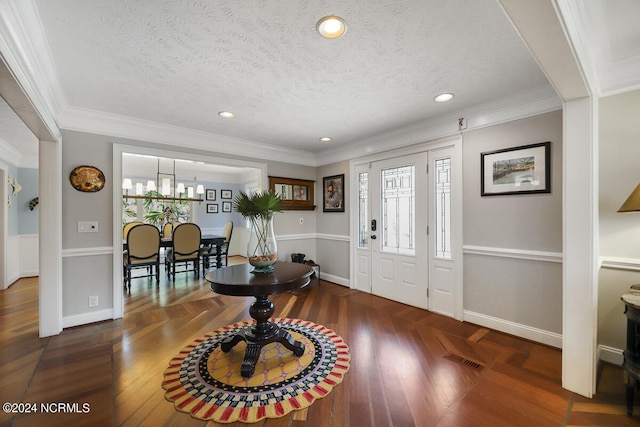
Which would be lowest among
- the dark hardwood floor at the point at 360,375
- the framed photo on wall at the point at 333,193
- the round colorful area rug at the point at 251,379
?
the dark hardwood floor at the point at 360,375

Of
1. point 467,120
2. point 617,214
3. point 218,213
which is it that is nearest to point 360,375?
point 617,214

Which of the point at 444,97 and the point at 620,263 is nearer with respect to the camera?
the point at 620,263

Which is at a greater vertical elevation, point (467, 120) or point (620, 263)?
point (467, 120)

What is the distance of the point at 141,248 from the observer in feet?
14.5

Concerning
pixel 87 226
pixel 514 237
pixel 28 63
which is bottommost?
pixel 514 237

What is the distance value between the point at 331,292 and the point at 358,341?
1.63m

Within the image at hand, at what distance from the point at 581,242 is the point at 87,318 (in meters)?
4.67

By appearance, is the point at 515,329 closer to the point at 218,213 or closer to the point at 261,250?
the point at 261,250

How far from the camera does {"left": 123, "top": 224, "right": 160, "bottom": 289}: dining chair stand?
434cm

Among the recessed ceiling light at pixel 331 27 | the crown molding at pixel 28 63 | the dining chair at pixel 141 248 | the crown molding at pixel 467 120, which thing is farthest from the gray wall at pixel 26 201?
the recessed ceiling light at pixel 331 27

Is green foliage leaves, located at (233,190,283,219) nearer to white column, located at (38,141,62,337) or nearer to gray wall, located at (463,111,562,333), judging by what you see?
white column, located at (38,141,62,337)

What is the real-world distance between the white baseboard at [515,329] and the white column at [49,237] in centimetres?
443

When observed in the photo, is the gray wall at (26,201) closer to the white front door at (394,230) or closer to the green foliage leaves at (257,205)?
the green foliage leaves at (257,205)

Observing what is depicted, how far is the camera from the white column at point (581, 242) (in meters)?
1.78
